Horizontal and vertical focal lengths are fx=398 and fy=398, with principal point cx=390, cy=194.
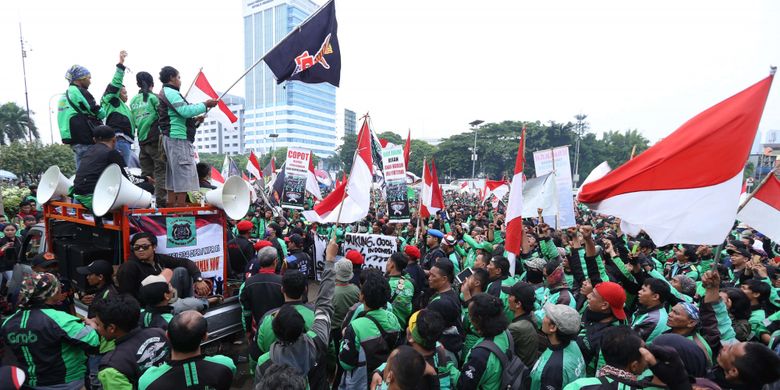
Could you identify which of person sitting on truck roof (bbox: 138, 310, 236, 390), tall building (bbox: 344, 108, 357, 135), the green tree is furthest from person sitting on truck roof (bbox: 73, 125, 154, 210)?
tall building (bbox: 344, 108, 357, 135)

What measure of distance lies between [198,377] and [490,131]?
64019 millimetres

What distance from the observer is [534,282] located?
211 inches

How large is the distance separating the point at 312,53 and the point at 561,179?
20.4ft

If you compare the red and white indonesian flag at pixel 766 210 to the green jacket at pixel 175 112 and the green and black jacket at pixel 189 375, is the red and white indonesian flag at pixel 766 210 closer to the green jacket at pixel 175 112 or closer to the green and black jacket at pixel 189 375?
the green and black jacket at pixel 189 375

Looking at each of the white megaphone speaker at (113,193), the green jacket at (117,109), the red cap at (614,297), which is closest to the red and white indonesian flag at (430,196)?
the green jacket at (117,109)

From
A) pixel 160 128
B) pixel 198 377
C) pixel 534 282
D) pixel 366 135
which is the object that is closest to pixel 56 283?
pixel 198 377

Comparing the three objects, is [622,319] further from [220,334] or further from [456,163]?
[456,163]

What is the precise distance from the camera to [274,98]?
112 metres

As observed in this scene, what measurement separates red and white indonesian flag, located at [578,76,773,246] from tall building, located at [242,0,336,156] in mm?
103900

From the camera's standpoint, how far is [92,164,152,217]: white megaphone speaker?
3.73 m

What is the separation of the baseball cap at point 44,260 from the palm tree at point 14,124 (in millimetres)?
51174

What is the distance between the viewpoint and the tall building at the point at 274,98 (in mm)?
105750

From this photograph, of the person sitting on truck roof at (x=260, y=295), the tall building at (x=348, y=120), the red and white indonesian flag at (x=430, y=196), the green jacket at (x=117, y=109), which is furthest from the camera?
the tall building at (x=348, y=120)

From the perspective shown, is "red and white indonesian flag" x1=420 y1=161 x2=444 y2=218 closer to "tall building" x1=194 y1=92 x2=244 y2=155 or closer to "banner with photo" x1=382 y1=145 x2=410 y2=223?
"banner with photo" x1=382 y1=145 x2=410 y2=223
